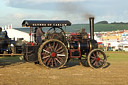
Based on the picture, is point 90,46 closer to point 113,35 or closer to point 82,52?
point 82,52

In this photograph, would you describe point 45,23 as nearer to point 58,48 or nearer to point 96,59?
point 58,48

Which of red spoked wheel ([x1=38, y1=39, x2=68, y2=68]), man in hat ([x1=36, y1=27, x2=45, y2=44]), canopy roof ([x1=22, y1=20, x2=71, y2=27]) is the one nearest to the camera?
red spoked wheel ([x1=38, y1=39, x2=68, y2=68])

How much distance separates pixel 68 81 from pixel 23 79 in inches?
58.4

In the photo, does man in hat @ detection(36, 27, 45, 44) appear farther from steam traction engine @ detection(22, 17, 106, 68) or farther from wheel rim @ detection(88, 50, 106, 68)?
wheel rim @ detection(88, 50, 106, 68)

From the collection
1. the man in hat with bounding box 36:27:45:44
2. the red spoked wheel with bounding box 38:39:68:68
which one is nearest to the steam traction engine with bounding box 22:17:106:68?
the red spoked wheel with bounding box 38:39:68:68

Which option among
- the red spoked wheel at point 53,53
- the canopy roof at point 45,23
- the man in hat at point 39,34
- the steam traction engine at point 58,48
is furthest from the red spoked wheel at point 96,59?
the man in hat at point 39,34

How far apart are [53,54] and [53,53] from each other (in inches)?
1.7

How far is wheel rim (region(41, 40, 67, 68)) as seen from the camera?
29.3ft

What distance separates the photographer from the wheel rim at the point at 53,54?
892 cm

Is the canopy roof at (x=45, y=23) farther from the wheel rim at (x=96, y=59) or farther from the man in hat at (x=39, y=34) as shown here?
the wheel rim at (x=96, y=59)

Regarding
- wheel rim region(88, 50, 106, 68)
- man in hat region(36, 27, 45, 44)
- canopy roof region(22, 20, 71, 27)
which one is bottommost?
wheel rim region(88, 50, 106, 68)

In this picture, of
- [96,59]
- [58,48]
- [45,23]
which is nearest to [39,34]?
[45,23]

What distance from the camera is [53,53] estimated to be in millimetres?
8992

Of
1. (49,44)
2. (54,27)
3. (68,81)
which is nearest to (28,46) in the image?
(49,44)
